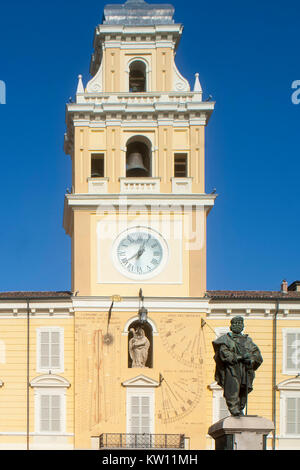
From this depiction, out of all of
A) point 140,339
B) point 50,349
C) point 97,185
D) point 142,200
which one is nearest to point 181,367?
point 140,339

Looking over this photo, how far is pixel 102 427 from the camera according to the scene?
122 feet

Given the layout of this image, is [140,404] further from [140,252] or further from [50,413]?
[140,252]

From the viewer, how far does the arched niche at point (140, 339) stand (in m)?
37.8

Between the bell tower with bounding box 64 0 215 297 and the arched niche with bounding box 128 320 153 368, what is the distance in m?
1.40

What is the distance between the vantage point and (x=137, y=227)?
39156 mm

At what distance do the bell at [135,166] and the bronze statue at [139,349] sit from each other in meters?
7.26

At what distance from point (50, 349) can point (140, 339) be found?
147 inches

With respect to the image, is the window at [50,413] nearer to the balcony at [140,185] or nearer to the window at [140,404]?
the window at [140,404]

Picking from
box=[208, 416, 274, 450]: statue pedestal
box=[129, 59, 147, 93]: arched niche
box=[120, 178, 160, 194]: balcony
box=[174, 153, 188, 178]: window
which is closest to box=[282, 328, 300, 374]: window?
box=[120, 178, 160, 194]: balcony

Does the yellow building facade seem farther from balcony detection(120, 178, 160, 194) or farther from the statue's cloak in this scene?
the statue's cloak

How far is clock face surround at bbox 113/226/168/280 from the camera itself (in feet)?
128

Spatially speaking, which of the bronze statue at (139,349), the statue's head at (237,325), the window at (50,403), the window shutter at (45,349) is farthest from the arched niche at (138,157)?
the statue's head at (237,325)
